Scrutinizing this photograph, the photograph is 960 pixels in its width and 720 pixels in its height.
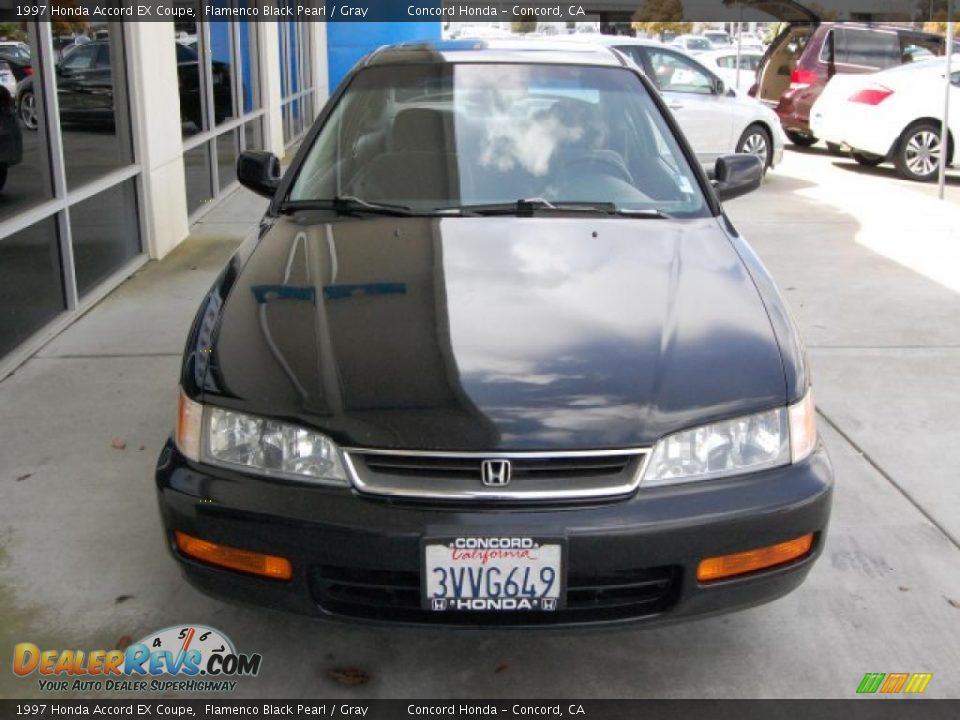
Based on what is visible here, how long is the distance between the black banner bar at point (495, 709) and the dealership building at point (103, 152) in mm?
2845

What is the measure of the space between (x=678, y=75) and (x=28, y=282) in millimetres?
7722

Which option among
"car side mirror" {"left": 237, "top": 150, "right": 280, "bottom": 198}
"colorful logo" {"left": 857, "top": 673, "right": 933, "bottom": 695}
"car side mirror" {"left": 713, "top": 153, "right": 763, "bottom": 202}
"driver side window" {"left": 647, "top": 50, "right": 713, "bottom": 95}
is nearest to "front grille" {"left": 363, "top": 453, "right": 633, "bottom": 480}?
"colorful logo" {"left": 857, "top": 673, "right": 933, "bottom": 695}

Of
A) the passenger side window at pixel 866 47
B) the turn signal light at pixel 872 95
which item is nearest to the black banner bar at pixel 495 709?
the turn signal light at pixel 872 95

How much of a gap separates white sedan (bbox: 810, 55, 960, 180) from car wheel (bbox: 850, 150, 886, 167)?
1.71 feet

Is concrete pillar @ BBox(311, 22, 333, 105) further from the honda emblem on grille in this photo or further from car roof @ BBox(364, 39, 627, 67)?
the honda emblem on grille

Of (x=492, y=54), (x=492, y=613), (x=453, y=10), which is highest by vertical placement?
(x=453, y=10)

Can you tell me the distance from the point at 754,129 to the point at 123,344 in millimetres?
8144

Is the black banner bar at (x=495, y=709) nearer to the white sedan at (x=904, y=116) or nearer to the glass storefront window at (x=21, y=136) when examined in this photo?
the glass storefront window at (x=21, y=136)

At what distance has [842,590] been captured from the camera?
339cm

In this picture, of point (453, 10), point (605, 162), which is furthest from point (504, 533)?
point (453, 10)

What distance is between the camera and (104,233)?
6949 mm

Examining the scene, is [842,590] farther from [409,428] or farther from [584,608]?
[409,428]

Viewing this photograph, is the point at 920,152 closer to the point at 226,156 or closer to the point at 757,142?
the point at 757,142

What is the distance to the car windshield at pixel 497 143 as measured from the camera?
12.9 feet
